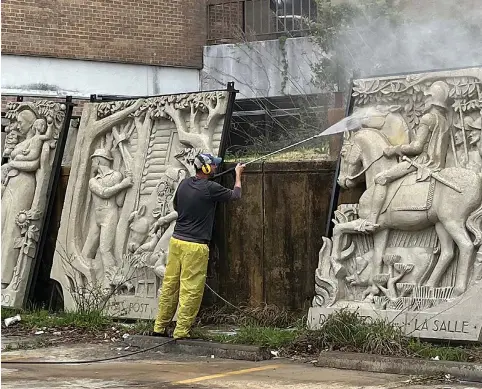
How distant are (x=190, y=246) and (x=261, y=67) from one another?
36.5ft

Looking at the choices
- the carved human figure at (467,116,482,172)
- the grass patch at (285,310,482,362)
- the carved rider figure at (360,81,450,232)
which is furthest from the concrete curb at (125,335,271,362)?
the carved human figure at (467,116,482,172)

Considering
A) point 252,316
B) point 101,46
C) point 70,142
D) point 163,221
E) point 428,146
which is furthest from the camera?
point 101,46

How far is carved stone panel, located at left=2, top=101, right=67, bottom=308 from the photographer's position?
41.2 ft

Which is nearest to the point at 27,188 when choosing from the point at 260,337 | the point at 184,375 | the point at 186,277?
the point at 186,277

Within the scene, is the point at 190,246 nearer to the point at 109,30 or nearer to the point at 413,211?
the point at 413,211

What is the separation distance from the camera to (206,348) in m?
9.32

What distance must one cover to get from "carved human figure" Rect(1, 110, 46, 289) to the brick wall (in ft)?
22.7

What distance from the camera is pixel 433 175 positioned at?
29.2 ft

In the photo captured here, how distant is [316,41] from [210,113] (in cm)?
649

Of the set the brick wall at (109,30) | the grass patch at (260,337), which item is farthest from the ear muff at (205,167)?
the brick wall at (109,30)

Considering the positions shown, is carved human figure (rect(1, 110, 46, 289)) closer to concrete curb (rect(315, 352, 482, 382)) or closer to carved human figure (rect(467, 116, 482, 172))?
concrete curb (rect(315, 352, 482, 382))

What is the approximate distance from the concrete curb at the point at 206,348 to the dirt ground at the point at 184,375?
0.10 metres

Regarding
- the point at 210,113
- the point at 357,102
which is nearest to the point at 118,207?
the point at 210,113

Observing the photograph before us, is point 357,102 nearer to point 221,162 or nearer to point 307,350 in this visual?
point 221,162
